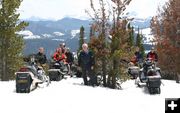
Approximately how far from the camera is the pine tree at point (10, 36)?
5062cm

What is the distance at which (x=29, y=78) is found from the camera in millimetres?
16062

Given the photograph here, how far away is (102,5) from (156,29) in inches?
1100

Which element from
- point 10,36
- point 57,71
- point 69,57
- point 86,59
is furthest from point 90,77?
point 10,36

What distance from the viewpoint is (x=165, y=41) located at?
42.8 metres

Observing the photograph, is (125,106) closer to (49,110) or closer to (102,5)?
(49,110)

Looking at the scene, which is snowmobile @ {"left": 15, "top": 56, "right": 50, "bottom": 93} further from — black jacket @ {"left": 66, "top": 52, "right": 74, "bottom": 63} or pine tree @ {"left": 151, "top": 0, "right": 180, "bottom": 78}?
pine tree @ {"left": 151, "top": 0, "right": 180, "bottom": 78}

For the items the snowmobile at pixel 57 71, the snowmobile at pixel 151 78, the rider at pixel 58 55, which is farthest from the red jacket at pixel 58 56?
the snowmobile at pixel 151 78

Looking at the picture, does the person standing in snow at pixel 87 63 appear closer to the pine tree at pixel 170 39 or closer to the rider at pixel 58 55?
the rider at pixel 58 55

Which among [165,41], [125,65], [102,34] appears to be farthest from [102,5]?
[165,41]

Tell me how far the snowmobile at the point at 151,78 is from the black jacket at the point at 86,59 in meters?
2.06

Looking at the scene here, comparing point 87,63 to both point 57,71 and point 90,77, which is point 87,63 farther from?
point 57,71

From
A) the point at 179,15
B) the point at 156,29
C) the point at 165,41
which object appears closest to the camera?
the point at 179,15

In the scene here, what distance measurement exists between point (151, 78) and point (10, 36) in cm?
3617

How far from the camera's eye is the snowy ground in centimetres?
1216
